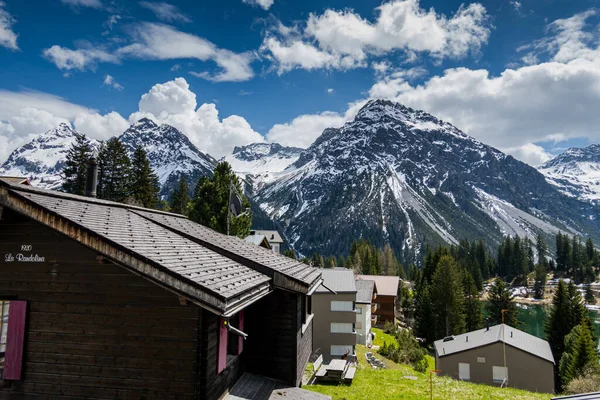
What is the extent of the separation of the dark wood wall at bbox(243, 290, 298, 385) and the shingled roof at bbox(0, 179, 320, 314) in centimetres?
247

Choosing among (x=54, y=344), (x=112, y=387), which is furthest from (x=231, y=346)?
(x=54, y=344)

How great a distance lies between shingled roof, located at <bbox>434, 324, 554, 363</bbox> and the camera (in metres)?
39.0

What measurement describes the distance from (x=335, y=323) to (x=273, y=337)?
2781 cm

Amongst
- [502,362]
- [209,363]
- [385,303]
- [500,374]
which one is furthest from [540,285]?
[209,363]

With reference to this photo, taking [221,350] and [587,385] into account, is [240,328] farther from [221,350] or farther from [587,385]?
[587,385]

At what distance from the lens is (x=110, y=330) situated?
31.6ft

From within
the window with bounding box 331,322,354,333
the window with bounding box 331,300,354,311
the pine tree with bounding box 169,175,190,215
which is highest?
the pine tree with bounding box 169,175,190,215

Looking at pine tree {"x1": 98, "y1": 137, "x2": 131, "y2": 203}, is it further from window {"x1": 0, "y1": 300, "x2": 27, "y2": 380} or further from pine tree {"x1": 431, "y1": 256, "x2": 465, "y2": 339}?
window {"x1": 0, "y1": 300, "x2": 27, "y2": 380}

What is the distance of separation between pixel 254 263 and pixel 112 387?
526 centimetres

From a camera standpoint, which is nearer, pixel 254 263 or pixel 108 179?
pixel 254 263

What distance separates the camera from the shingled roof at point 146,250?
8.65m

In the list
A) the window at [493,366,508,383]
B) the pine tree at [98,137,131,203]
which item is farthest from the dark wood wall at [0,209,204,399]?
the pine tree at [98,137,131,203]

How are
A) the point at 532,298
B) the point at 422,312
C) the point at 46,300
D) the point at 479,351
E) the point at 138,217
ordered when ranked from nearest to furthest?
1. the point at 46,300
2. the point at 138,217
3. the point at 479,351
4. the point at 422,312
5. the point at 532,298

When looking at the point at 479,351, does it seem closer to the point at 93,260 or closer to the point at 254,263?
the point at 254,263
